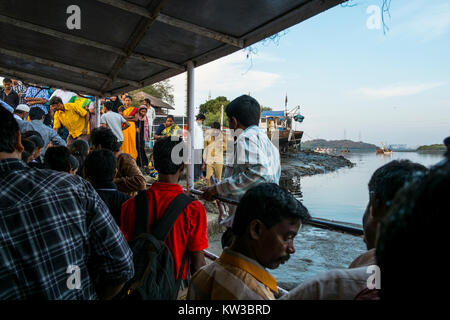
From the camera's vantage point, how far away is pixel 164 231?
1.87 meters

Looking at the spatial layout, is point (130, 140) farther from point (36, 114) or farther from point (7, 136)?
point (7, 136)

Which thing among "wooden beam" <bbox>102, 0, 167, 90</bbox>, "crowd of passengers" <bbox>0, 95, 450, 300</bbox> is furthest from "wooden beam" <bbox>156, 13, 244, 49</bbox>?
"crowd of passengers" <bbox>0, 95, 450, 300</bbox>

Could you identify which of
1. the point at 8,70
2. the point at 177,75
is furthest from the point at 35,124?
the point at 177,75

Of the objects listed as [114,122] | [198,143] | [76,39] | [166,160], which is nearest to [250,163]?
[166,160]

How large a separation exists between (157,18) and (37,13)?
147 centimetres

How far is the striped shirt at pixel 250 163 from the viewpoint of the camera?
2.45 meters

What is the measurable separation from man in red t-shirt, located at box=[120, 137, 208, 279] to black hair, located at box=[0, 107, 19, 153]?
2.78 ft

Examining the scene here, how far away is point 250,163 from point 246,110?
1.48 ft

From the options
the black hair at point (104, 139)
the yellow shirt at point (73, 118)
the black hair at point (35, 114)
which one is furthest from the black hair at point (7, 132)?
the yellow shirt at point (73, 118)

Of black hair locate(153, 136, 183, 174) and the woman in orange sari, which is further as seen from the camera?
the woman in orange sari

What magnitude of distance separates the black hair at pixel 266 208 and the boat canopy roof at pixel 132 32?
182cm

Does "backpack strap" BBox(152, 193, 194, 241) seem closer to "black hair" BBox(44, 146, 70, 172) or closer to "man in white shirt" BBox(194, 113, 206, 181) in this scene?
"black hair" BBox(44, 146, 70, 172)

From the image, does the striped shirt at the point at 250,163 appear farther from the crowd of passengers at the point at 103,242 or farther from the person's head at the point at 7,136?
the person's head at the point at 7,136

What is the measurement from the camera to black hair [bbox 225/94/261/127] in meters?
2.60
